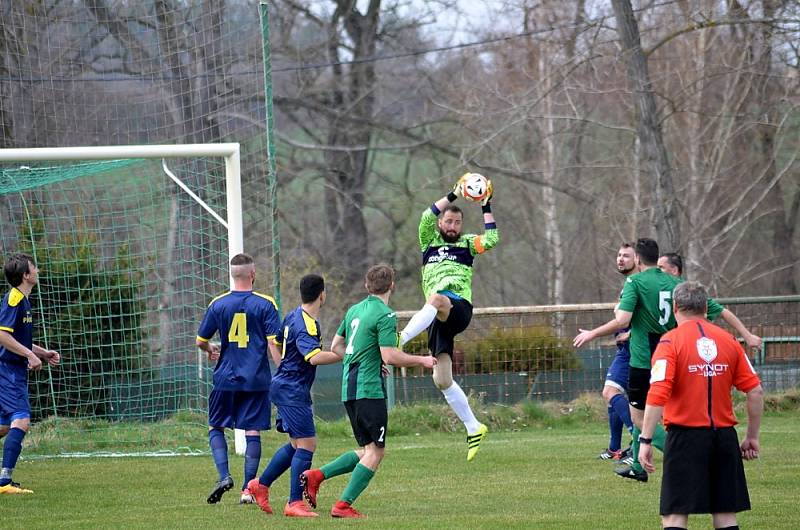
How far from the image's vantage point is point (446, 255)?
31.0 ft

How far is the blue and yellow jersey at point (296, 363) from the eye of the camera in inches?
301

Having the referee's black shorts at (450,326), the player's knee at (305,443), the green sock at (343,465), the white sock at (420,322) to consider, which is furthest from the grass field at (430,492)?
the white sock at (420,322)

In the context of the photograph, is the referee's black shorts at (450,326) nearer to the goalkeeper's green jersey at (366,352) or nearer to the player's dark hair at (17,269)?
the goalkeeper's green jersey at (366,352)

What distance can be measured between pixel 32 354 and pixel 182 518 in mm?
2281

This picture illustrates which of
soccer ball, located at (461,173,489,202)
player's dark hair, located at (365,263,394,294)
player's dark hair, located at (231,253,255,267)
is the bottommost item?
player's dark hair, located at (365,263,394,294)

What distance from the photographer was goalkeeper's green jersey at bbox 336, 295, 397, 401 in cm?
740

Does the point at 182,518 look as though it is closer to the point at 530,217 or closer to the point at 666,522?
the point at 666,522

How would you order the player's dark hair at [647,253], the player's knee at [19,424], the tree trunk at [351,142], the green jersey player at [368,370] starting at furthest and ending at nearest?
the tree trunk at [351,142], the player's knee at [19,424], the player's dark hair at [647,253], the green jersey player at [368,370]

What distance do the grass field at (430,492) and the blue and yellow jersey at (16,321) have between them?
116cm

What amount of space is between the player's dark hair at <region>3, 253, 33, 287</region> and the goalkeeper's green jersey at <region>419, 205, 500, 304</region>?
131 inches

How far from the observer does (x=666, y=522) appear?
552 centimetres

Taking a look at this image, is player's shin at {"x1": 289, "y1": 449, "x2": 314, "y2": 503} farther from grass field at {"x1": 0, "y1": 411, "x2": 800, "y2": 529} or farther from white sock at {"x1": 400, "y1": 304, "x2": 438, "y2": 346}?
white sock at {"x1": 400, "y1": 304, "x2": 438, "y2": 346}

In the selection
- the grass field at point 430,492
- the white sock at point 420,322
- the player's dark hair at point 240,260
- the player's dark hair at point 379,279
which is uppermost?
the player's dark hair at point 240,260

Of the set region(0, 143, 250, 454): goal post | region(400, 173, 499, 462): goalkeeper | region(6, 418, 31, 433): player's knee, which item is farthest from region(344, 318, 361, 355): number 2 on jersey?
region(0, 143, 250, 454): goal post
